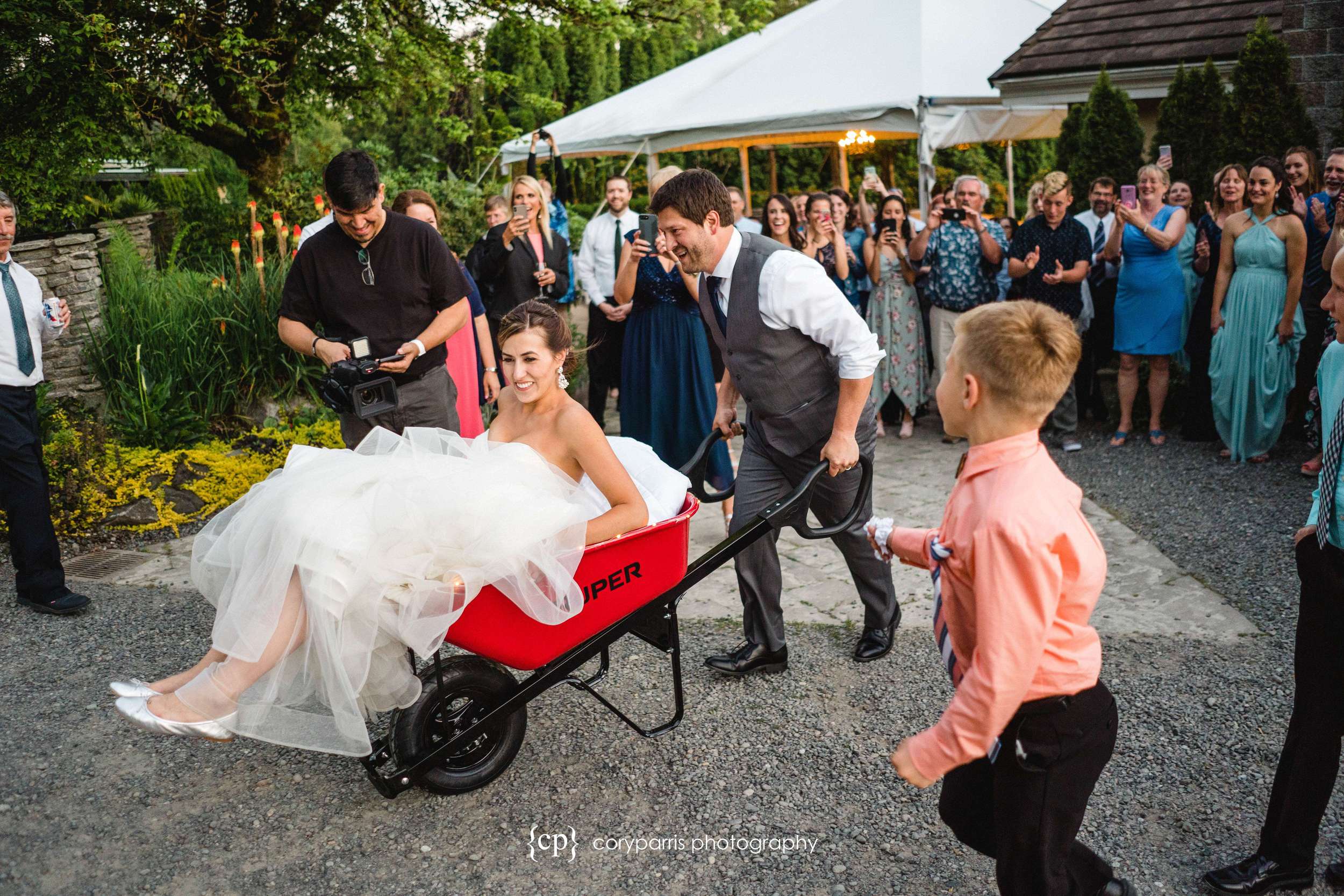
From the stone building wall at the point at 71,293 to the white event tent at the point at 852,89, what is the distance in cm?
564

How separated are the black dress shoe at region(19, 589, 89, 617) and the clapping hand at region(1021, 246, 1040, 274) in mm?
5982

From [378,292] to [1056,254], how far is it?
189 inches

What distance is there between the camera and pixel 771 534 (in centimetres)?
369

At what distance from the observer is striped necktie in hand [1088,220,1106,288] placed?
7.45 metres

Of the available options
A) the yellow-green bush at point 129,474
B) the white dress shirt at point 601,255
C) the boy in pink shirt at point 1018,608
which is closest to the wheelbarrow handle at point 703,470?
the boy in pink shirt at point 1018,608

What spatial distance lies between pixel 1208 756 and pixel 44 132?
8012 mm

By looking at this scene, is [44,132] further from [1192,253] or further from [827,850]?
[1192,253]

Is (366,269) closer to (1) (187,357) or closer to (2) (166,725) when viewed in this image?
(2) (166,725)

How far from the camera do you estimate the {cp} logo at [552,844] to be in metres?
2.87

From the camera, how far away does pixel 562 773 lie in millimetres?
3270

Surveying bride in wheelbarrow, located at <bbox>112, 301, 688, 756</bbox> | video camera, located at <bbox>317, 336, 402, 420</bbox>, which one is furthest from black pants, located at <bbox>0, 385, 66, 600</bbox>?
bride in wheelbarrow, located at <bbox>112, 301, 688, 756</bbox>

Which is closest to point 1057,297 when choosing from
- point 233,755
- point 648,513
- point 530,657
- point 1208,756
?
point 1208,756

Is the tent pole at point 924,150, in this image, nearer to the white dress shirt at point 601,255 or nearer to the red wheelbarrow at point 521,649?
the white dress shirt at point 601,255

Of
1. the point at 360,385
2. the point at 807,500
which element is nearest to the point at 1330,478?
the point at 807,500
